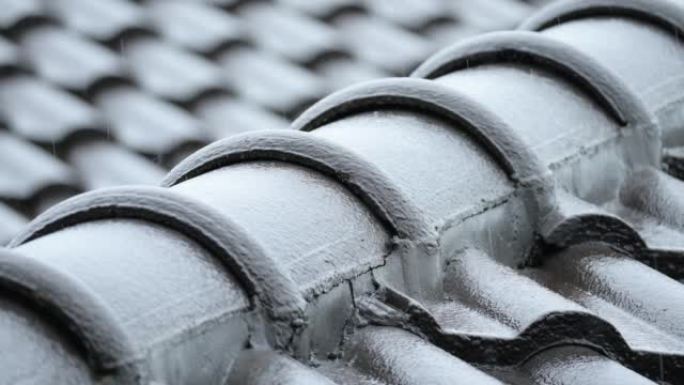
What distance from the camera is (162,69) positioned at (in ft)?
11.9

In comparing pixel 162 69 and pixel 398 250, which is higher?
pixel 162 69

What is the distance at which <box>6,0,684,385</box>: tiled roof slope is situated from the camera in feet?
4.16

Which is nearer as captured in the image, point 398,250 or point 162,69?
point 398,250

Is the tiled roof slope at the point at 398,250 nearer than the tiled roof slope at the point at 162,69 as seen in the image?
Yes

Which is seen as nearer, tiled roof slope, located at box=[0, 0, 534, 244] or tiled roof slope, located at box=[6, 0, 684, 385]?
tiled roof slope, located at box=[6, 0, 684, 385]

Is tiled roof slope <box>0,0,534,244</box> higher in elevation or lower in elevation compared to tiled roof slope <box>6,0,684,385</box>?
higher

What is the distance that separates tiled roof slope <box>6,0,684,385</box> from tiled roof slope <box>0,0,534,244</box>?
1347 millimetres

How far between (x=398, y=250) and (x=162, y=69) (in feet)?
7.20

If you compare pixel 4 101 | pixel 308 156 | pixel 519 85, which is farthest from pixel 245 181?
pixel 4 101

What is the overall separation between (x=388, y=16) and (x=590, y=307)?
8.56ft

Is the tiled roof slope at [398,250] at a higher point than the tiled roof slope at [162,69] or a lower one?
lower

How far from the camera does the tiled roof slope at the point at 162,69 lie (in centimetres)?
324

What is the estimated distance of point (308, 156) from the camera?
163 centimetres

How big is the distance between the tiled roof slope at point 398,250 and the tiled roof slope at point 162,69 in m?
1.35
